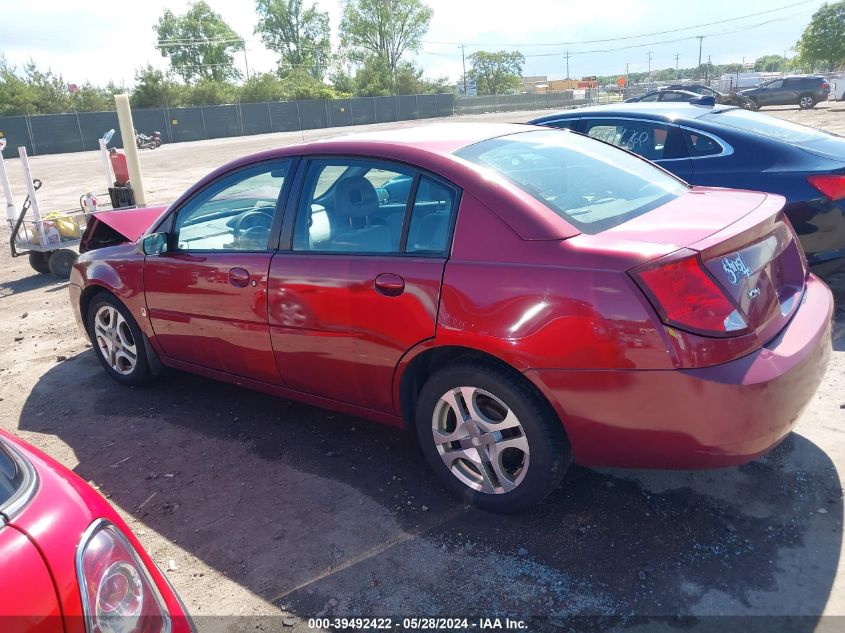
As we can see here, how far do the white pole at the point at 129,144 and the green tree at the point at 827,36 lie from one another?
207 feet

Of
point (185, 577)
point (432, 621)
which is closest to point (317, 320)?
point (185, 577)

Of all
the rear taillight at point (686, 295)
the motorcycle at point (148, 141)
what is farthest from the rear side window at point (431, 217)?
the motorcycle at point (148, 141)

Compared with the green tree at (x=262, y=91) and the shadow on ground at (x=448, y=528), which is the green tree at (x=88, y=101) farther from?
the shadow on ground at (x=448, y=528)

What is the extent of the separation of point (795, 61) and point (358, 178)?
7564cm

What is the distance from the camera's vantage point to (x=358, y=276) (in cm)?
319

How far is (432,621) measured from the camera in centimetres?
249

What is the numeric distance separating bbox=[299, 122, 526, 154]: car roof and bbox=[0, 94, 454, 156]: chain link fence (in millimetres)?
38654

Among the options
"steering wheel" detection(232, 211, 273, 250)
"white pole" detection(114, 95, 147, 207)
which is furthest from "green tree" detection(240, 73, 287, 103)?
"steering wheel" detection(232, 211, 273, 250)

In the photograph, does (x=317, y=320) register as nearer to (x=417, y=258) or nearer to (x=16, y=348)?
(x=417, y=258)

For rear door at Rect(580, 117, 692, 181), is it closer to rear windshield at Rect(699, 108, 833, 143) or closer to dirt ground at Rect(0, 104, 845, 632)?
rear windshield at Rect(699, 108, 833, 143)

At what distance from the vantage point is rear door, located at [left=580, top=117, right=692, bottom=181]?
5699 millimetres

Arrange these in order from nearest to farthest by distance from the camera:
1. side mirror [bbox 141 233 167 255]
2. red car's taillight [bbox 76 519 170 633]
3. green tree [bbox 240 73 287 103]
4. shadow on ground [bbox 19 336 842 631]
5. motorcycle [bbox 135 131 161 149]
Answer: red car's taillight [bbox 76 519 170 633] < shadow on ground [bbox 19 336 842 631] < side mirror [bbox 141 233 167 255] < motorcycle [bbox 135 131 161 149] < green tree [bbox 240 73 287 103]

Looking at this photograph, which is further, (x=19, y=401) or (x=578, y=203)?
(x=19, y=401)

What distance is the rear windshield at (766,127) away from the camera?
5.50 meters
